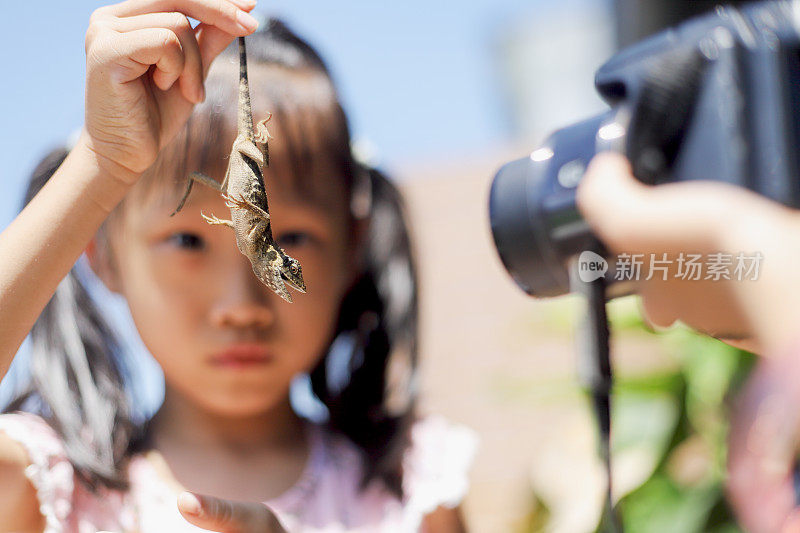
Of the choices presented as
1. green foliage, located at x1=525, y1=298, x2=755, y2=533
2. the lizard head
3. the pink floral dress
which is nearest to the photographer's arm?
the lizard head

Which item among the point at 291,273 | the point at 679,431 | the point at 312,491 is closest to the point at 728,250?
the point at 291,273

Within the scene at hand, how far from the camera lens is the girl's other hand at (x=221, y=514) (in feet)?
1.29

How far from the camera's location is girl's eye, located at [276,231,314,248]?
0.47 meters

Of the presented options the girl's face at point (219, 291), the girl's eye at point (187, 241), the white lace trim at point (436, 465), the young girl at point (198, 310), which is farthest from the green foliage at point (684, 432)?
the girl's eye at point (187, 241)

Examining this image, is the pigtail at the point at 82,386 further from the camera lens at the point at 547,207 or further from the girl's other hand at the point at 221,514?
the camera lens at the point at 547,207

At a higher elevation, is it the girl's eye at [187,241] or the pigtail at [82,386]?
the girl's eye at [187,241]

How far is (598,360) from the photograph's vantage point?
1.46ft

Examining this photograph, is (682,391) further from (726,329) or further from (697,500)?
(726,329)

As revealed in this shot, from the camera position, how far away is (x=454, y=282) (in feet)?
6.21

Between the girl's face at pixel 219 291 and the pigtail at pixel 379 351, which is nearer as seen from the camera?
the girl's face at pixel 219 291

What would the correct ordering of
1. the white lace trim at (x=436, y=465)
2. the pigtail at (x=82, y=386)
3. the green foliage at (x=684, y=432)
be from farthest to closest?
the green foliage at (x=684, y=432), the white lace trim at (x=436, y=465), the pigtail at (x=82, y=386)

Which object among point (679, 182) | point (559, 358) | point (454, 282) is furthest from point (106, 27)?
point (454, 282)

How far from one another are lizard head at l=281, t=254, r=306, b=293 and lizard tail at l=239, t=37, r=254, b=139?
0.22 ft

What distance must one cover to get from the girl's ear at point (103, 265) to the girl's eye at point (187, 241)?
0.06 metres
